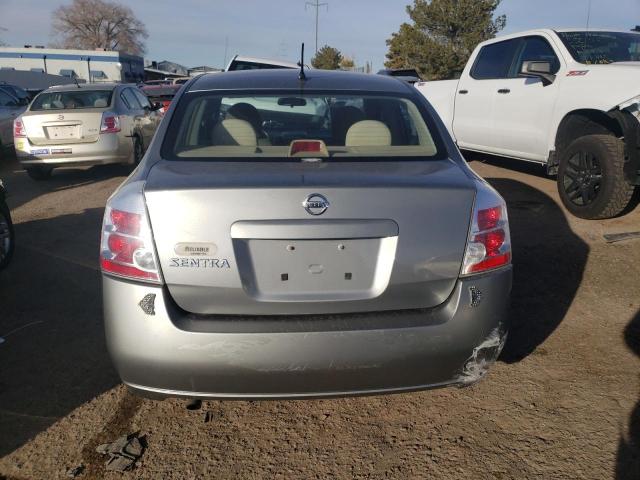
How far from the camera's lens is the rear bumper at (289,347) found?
2236mm

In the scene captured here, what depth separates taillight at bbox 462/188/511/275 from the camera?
7.76 ft

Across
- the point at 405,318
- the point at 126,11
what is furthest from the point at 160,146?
the point at 126,11

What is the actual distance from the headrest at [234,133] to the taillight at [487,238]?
1236mm

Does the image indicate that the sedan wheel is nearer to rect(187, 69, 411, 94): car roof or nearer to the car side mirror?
the car side mirror

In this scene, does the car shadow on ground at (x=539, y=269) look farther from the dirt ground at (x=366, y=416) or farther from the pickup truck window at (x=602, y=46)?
the pickup truck window at (x=602, y=46)

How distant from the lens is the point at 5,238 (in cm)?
513

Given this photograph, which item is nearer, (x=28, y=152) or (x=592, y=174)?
(x=592, y=174)

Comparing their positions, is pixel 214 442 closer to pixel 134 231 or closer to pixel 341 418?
pixel 341 418

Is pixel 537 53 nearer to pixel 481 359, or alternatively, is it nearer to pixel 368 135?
pixel 368 135

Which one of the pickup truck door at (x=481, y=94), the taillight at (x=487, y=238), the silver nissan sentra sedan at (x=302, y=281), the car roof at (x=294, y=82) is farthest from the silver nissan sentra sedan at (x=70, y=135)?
the taillight at (x=487, y=238)

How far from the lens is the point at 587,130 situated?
6.19 metres

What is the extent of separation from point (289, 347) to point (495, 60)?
6.94m

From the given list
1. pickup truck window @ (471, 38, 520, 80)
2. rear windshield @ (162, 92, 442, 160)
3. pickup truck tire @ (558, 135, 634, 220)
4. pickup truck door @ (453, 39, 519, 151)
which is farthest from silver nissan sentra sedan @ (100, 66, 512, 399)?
pickup truck window @ (471, 38, 520, 80)

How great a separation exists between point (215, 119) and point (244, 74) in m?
0.45
